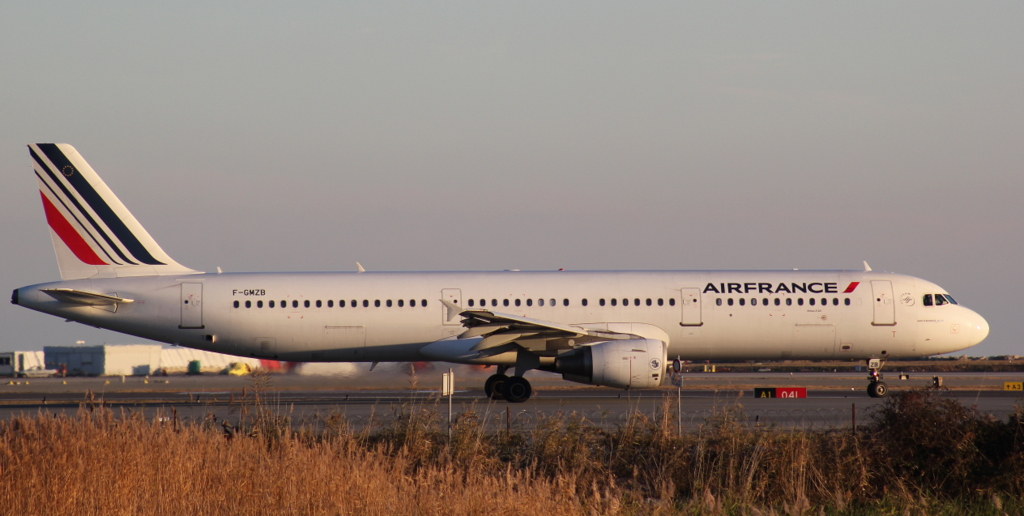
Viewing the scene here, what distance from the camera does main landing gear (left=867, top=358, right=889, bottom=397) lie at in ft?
85.6

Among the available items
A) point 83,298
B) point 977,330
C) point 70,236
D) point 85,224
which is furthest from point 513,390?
point 977,330

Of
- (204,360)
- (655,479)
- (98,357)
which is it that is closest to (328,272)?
(655,479)

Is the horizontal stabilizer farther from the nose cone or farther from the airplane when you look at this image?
the nose cone

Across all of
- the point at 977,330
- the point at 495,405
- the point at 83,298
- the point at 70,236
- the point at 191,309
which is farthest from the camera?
the point at 977,330

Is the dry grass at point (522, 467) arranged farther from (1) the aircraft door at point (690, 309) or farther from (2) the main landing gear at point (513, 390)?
(1) the aircraft door at point (690, 309)

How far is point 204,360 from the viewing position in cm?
7100

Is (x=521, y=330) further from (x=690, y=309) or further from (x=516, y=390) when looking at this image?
(x=690, y=309)

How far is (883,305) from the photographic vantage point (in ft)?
87.4

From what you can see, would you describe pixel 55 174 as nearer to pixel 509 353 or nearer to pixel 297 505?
pixel 509 353

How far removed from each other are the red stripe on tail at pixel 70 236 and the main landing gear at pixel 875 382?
21.5 meters

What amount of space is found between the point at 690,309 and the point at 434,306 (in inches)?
273

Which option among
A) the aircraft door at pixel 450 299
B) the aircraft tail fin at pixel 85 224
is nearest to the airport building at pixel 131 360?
the aircraft tail fin at pixel 85 224

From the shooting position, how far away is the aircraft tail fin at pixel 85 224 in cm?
2648

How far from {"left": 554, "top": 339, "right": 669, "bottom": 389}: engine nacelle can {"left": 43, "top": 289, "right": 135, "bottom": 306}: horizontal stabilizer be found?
12.5m
